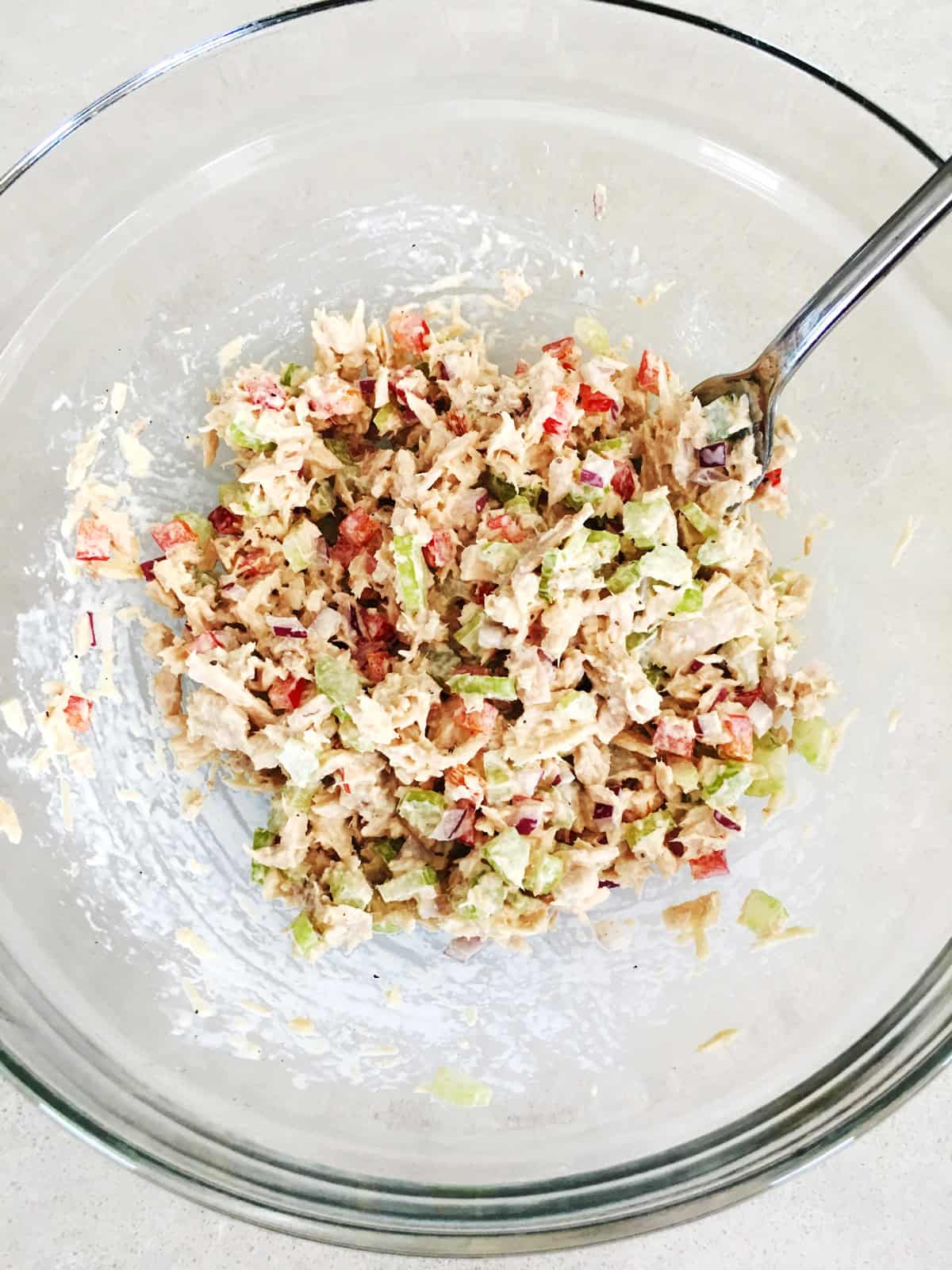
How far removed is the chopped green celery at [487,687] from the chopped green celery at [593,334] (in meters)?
0.69

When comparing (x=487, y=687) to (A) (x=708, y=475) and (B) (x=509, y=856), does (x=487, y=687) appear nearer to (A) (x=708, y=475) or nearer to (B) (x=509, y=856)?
(B) (x=509, y=856)

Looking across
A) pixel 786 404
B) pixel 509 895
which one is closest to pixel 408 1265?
pixel 509 895

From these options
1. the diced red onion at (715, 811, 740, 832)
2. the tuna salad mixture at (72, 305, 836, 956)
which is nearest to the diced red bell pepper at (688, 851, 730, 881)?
the tuna salad mixture at (72, 305, 836, 956)

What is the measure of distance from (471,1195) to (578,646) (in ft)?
2.91

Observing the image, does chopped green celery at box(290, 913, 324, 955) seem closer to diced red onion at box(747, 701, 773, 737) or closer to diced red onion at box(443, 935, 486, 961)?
diced red onion at box(443, 935, 486, 961)

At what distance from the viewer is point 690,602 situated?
1.62 m

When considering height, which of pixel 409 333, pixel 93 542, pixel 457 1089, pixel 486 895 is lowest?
pixel 457 1089

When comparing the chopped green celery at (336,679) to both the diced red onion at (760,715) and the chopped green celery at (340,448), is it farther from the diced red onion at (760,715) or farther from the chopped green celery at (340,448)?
the diced red onion at (760,715)

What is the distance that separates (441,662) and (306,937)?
48cm

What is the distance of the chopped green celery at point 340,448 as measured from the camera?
180 cm

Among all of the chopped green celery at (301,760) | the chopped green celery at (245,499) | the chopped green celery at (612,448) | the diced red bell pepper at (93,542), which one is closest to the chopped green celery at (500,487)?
the chopped green celery at (612,448)

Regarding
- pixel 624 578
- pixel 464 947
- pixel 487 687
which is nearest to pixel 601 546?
pixel 624 578

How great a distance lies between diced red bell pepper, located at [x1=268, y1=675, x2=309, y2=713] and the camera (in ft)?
5.41

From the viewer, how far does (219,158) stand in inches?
74.3
